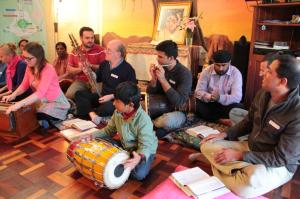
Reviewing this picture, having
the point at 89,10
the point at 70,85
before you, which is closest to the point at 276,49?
the point at 70,85

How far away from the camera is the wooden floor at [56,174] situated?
1.93 m

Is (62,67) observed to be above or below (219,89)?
above

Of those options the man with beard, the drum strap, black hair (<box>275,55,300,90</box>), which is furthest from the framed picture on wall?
black hair (<box>275,55,300,90</box>)

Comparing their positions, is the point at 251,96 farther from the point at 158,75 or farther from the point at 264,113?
the point at 264,113

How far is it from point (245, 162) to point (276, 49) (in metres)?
2.07

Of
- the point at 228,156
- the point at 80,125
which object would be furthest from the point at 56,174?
the point at 228,156

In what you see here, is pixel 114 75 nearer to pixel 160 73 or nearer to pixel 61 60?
pixel 160 73

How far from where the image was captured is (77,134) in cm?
273

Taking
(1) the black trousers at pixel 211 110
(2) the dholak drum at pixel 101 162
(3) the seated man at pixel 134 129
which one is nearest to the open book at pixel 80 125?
(3) the seated man at pixel 134 129

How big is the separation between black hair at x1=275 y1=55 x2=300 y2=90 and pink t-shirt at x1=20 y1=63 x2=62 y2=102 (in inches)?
85.0

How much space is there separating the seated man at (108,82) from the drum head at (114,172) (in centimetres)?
134

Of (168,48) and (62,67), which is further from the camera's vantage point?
(62,67)

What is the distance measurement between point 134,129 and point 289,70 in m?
1.09

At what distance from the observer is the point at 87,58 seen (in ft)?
12.4
